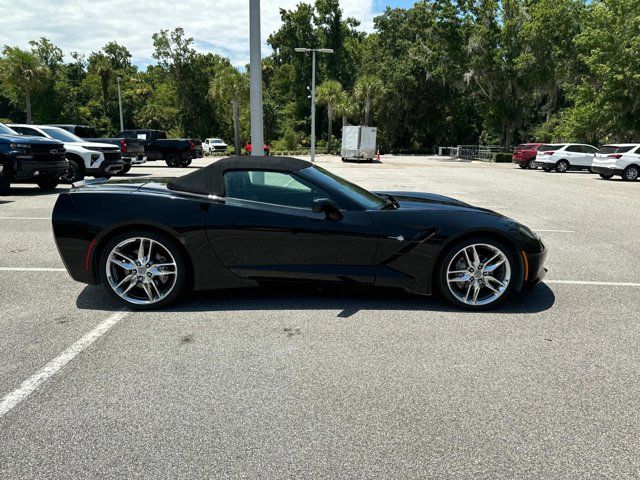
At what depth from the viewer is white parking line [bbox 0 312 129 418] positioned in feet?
9.44

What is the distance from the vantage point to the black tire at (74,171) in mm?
14055

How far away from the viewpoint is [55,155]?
12.2 m

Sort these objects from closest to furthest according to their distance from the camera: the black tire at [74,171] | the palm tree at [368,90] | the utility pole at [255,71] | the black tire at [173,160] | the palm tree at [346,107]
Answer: the utility pole at [255,71] < the black tire at [74,171] < the black tire at [173,160] < the palm tree at [368,90] < the palm tree at [346,107]

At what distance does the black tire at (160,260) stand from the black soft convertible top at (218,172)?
1.67ft

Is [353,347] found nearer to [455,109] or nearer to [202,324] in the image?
[202,324]

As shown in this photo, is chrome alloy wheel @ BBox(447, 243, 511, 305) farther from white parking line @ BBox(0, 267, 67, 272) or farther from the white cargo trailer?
the white cargo trailer

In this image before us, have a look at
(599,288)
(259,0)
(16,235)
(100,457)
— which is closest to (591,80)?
(259,0)

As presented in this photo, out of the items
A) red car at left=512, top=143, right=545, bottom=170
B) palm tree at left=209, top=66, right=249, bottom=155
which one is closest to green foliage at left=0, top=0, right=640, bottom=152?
palm tree at left=209, top=66, right=249, bottom=155

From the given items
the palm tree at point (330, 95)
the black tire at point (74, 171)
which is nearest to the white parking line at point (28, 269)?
the black tire at point (74, 171)

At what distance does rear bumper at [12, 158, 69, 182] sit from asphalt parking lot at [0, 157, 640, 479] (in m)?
7.45

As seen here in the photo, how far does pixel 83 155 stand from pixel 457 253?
13167 mm

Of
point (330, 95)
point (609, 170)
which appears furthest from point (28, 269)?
point (330, 95)

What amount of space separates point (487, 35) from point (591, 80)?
8.93 metres

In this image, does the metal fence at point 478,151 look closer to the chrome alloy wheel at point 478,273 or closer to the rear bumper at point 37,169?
the rear bumper at point 37,169
